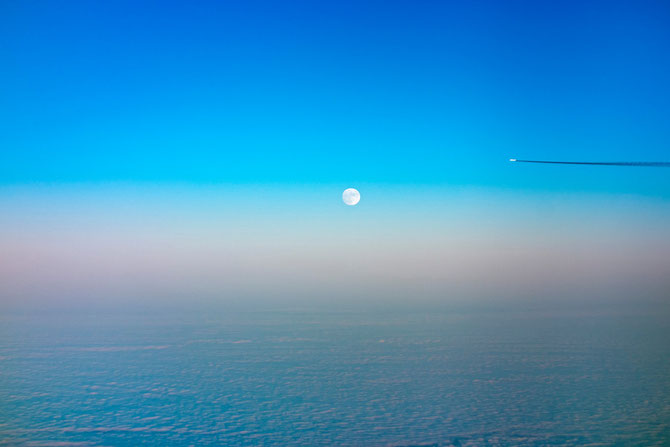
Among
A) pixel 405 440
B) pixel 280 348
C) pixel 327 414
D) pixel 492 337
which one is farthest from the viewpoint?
pixel 492 337

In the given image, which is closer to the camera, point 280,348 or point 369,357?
point 369,357

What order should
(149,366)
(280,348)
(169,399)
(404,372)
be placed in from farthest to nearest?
(280,348), (149,366), (404,372), (169,399)

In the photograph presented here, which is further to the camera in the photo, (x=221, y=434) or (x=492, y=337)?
(x=492, y=337)

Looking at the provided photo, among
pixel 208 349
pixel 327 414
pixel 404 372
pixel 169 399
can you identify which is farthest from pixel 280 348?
pixel 327 414

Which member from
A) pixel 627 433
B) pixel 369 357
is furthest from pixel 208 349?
pixel 627 433

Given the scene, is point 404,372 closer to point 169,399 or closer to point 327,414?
point 327,414

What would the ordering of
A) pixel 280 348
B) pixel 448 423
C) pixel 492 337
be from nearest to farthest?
pixel 448 423 < pixel 280 348 < pixel 492 337

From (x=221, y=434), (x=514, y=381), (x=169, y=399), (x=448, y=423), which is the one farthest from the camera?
(x=514, y=381)

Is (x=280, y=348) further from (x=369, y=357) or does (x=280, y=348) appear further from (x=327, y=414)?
(x=327, y=414)
